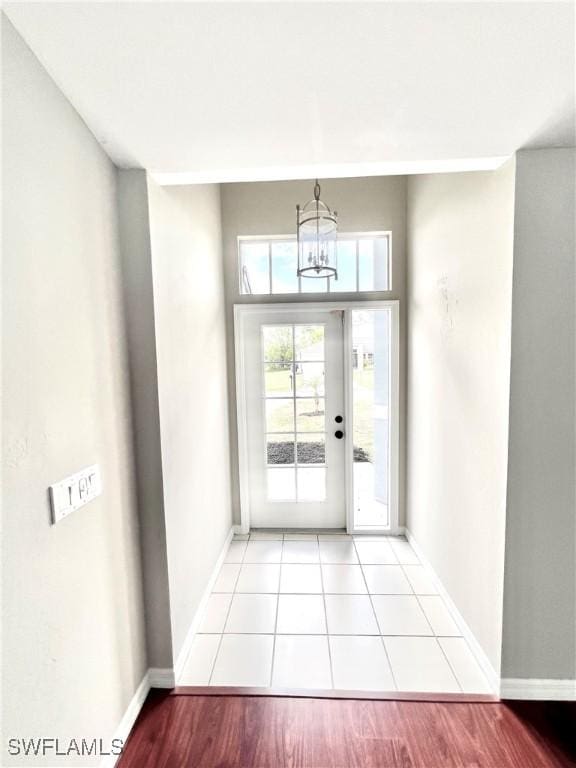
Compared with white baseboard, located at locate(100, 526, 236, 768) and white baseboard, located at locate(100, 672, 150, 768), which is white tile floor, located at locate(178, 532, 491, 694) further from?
white baseboard, located at locate(100, 672, 150, 768)

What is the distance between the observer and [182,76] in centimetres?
102

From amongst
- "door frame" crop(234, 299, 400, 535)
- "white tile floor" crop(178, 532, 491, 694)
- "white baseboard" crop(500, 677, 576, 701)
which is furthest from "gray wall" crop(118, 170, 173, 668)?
"white baseboard" crop(500, 677, 576, 701)

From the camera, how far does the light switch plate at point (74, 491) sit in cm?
102

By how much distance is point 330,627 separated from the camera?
1921 mm

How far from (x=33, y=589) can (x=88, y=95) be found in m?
1.45

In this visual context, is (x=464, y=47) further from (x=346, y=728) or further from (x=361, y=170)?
(x=346, y=728)

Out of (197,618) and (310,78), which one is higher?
(310,78)

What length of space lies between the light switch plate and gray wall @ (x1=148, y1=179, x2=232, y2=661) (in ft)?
1.28

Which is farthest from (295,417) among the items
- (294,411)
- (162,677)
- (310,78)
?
(310,78)

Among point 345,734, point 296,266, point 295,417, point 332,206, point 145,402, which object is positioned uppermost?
point 332,206

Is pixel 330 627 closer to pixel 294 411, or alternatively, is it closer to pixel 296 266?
pixel 294 411

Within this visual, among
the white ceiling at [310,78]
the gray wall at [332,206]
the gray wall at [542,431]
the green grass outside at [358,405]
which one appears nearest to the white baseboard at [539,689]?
the gray wall at [542,431]

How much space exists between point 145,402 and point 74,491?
50 cm

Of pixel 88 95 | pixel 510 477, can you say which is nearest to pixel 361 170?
pixel 88 95
